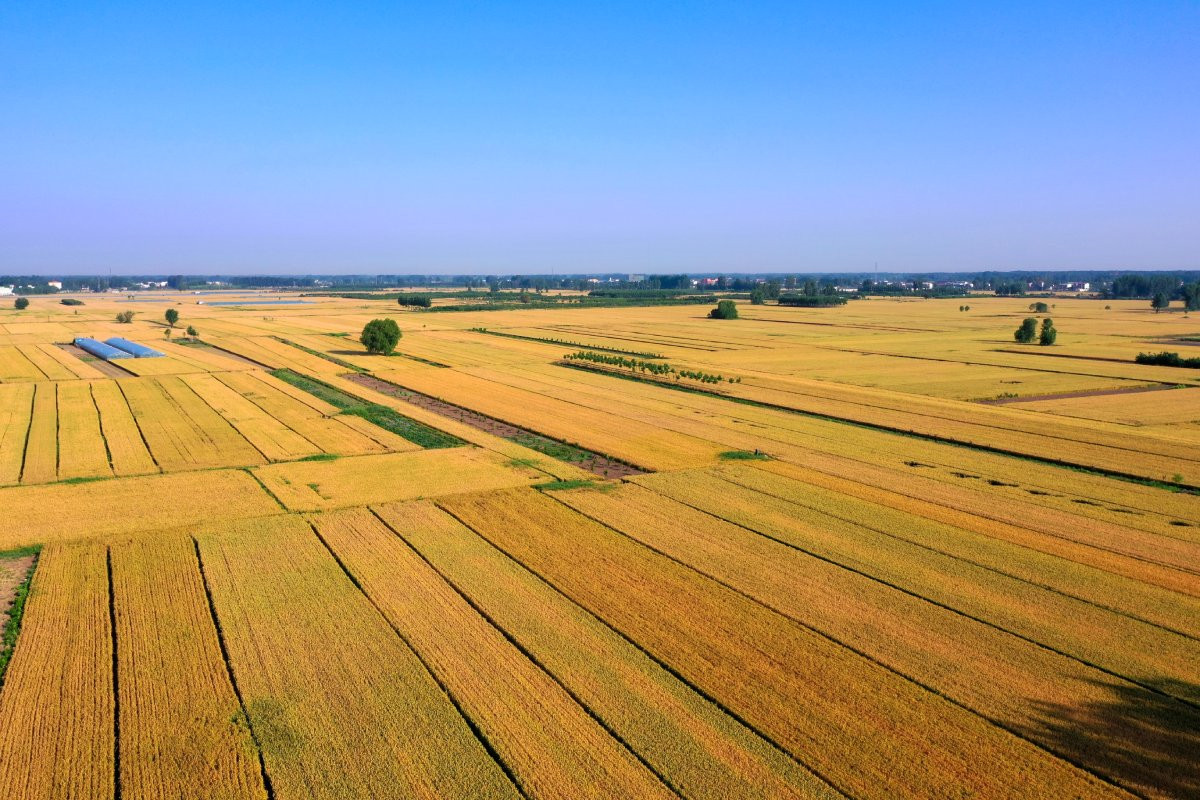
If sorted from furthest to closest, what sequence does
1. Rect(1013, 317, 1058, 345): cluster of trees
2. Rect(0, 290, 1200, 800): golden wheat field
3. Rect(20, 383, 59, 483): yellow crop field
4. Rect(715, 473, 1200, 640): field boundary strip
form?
Rect(1013, 317, 1058, 345): cluster of trees → Rect(20, 383, 59, 483): yellow crop field → Rect(715, 473, 1200, 640): field boundary strip → Rect(0, 290, 1200, 800): golden wheat field

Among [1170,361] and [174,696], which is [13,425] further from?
[1170,361]

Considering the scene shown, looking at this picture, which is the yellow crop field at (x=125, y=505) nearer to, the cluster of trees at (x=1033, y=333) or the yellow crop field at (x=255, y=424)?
the yellow crop field at (x=255, y=424)

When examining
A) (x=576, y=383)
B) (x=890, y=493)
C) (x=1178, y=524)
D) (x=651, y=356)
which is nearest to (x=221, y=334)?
(x=651, y=356)

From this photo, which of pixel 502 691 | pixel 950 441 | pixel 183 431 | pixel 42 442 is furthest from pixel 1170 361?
pixel 42 442

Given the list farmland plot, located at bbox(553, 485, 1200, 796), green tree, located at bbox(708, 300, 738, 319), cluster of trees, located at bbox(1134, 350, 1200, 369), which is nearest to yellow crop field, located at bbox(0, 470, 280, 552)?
farmland plot, located at bbox(553, 485, 1200, 796)

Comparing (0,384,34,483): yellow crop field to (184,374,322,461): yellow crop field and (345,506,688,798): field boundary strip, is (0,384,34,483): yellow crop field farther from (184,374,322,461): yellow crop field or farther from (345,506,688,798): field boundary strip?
(345,506,688,798): field boundary strip

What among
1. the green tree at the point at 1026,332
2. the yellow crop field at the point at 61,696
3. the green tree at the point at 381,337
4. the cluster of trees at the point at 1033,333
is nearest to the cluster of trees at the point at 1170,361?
the cluster of trees at the point at 1033,333

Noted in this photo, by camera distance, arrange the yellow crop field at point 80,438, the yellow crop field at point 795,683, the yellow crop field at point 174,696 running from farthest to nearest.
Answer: the yellow crop field at point 80,438
the yellow crop field at point 795,683
the yellow crop field at point 174,696

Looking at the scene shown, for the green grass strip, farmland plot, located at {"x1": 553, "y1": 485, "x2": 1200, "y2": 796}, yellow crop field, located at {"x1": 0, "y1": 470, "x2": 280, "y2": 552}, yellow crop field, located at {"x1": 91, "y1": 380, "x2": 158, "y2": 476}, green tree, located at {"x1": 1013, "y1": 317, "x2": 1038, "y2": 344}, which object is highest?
green tree, located at {"x1": 1013, "y1": 317, "x2": 1038, "y2": 344}
